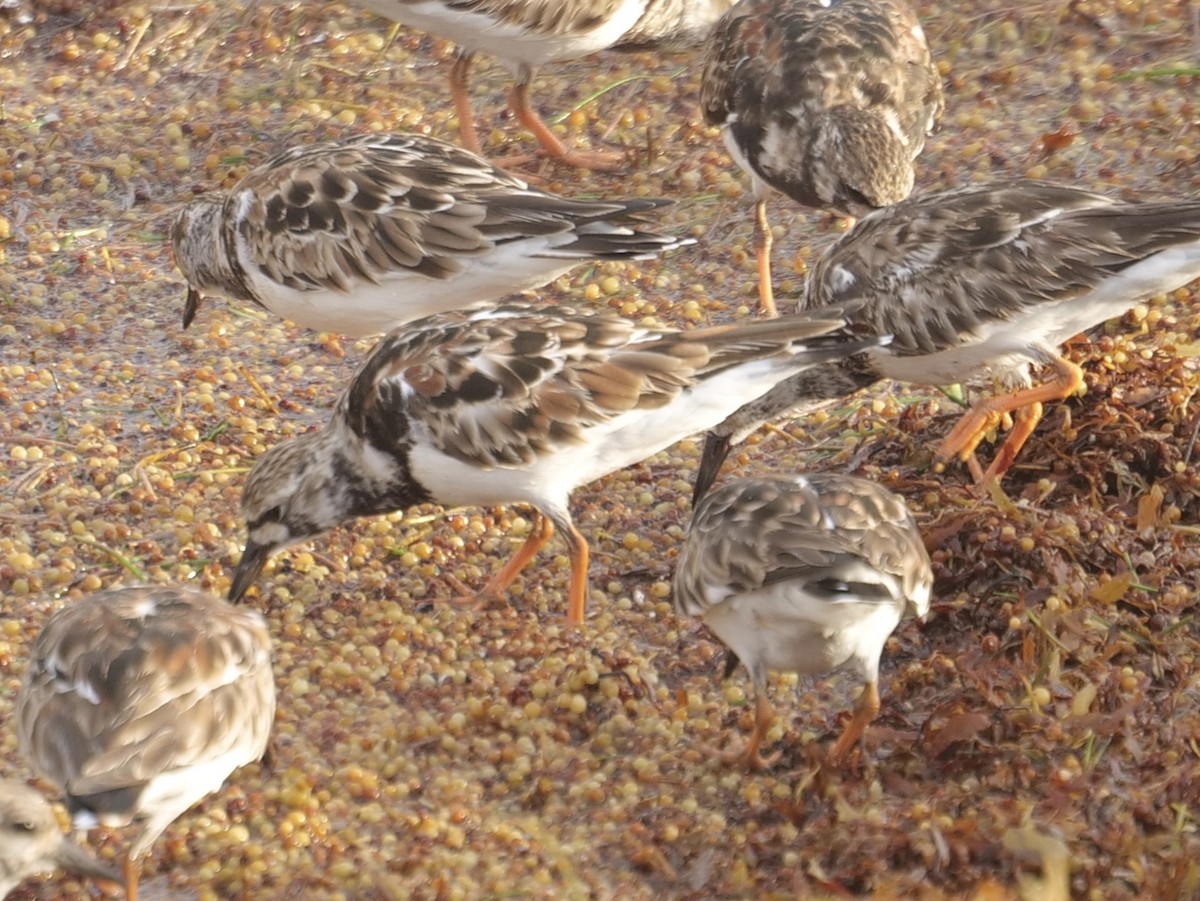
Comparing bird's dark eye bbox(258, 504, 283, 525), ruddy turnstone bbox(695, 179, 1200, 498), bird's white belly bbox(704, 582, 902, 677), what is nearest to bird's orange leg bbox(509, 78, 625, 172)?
ruddy turnstone bbox(695, 179, 1200, 498)

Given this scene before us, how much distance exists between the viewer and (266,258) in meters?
5.70

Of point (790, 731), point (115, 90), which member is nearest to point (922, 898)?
point (790, 731)

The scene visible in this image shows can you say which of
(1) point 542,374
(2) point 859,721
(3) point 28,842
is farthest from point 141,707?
(2) point 859,721

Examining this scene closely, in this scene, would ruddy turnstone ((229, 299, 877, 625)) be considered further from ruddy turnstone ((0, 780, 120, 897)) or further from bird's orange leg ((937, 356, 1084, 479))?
ruddy turnstone ((0, 780, 120, 897))

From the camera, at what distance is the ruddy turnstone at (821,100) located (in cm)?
576

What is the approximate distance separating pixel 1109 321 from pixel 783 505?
8.35 feet

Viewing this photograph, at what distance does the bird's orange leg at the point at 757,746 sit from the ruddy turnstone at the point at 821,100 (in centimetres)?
215

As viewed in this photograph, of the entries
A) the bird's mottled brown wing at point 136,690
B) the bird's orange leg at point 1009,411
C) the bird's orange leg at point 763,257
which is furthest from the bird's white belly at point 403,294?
the bird's mottled brown wing at point 136,690

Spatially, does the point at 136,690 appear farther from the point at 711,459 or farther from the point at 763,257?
the point at 763,257

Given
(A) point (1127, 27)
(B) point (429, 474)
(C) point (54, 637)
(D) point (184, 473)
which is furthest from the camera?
(A) point (1127, 27)

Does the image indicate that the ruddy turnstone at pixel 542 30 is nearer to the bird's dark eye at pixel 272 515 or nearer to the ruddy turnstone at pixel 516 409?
the ruddy turnstone at pixel 516 409

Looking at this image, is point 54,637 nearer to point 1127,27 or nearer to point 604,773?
point 604,773

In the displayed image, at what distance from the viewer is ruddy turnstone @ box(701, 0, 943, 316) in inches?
227

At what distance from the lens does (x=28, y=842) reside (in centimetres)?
362
